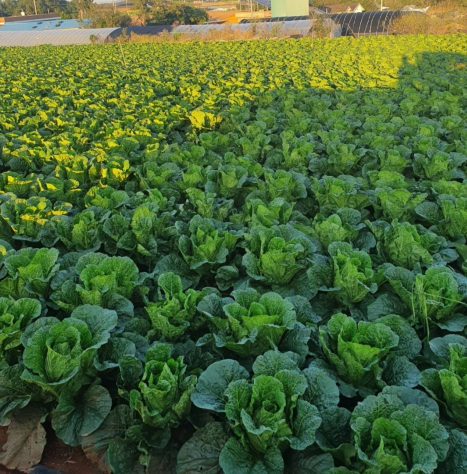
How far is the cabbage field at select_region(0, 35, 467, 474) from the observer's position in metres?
2.01

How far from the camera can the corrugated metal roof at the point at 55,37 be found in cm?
3108

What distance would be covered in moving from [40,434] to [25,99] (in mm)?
8785

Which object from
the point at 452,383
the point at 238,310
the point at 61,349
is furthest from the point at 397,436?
Answer: the point at 61,349

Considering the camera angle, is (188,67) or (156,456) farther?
(188,67)

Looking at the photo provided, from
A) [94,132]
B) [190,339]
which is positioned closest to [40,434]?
[190,339]

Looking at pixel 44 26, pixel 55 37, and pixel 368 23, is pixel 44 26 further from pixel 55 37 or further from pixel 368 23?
pixel 368 23

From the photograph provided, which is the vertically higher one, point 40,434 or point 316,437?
point 316,437

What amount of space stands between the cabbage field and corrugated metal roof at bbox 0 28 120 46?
1150 inches

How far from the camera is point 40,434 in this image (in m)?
2.30

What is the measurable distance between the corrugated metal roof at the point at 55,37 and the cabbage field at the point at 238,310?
29.2 m

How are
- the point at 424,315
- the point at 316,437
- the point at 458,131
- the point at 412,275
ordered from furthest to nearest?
the point at 458,131
the point at 412,275
the point at 424,315
the point at 316,437

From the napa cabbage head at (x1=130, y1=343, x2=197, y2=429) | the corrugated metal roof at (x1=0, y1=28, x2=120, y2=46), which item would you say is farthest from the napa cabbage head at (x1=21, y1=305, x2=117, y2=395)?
the corrugated metal roof at (x1=0, y1=28, x2=120, y2=46)

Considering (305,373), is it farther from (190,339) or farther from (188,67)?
(188,67)

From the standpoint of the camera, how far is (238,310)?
97.6 inches
